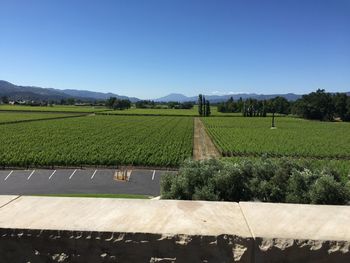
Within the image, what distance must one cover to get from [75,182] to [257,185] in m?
20.2

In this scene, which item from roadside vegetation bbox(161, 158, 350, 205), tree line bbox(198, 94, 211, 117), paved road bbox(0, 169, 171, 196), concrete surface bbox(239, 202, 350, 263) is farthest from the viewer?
tree line bbox(198, 94, 211, 117)

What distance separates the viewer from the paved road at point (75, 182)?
85.1 feet

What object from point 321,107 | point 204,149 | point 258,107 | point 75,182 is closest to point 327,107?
point 321,107

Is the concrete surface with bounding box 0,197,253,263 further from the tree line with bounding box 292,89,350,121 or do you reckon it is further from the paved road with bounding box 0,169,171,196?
the tree line with bounding box 292,89,350,121

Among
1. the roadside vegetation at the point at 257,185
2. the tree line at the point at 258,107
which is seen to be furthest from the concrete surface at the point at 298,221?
the tree line at the point at 258,107

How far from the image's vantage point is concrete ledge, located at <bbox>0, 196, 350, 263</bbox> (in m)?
1.89

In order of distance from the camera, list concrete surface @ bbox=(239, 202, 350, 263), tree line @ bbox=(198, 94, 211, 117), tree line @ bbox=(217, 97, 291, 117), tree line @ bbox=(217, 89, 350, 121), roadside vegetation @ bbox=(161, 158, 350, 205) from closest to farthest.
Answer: concrete surface @ bbox=(239, 202, 350, 263), roadside vegetation @ bbox=(161, 158, 350, 205), tree line @ bbox=(217, 89, 350, 121), tree line @ bbox=(198, 94, 211, 117), tree line @ bbox=(217, 97, 291, 117)

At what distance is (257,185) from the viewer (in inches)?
454

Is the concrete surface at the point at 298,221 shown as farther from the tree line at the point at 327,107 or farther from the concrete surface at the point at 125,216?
the tree line at the point at 327,107

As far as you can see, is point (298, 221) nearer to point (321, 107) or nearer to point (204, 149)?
point (204, 149)

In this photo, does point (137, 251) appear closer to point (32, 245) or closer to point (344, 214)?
point (32, 245)

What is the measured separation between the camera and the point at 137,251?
1.93 metres

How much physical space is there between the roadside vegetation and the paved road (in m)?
13.6

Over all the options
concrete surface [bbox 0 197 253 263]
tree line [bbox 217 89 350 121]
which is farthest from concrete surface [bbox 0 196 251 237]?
tree line [bbox 217 89 350 121]
